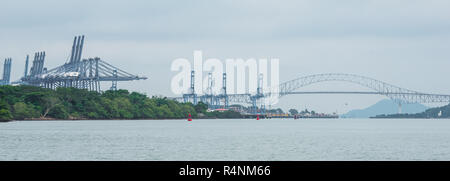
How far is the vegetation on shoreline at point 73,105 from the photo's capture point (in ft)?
369

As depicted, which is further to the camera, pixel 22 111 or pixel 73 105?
pixel 73 105

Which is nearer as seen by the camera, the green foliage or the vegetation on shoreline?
the green foliage

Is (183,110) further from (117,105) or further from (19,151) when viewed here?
(19,151)

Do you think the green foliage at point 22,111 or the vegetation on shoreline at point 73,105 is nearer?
the green foliage at point 22,111

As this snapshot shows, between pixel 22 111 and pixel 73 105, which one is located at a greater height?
pixel 73 105

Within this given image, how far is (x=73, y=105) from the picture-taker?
431ft

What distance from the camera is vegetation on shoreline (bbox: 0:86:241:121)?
113m
